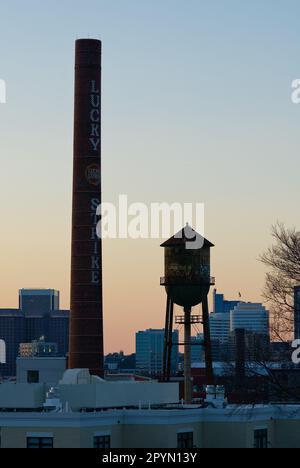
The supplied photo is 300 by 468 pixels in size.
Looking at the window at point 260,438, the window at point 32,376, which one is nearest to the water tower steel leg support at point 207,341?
the window at point 32,376

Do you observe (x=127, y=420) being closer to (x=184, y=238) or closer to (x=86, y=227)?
(x=86, y=227)

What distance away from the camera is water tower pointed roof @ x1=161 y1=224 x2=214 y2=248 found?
327 feet

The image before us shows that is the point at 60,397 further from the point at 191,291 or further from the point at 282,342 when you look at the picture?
the point at 191,291

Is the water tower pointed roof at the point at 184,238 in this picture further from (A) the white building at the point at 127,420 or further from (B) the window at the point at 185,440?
(B) the window at the point at 185,440

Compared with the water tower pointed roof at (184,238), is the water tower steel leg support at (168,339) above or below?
Answer: below

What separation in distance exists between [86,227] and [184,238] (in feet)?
28.3

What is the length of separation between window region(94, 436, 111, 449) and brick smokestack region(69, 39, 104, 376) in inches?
1551

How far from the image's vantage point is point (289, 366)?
52312mm

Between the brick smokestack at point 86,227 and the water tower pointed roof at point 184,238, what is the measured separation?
628 cm

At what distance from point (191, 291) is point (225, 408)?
40.1 meters

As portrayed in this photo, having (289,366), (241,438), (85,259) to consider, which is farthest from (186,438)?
(85,259)

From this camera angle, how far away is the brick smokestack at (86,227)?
94312 mm

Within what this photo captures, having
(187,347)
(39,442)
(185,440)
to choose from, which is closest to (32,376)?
(187,347)

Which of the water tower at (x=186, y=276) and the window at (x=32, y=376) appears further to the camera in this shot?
the water tower at (x=186, y=276)
